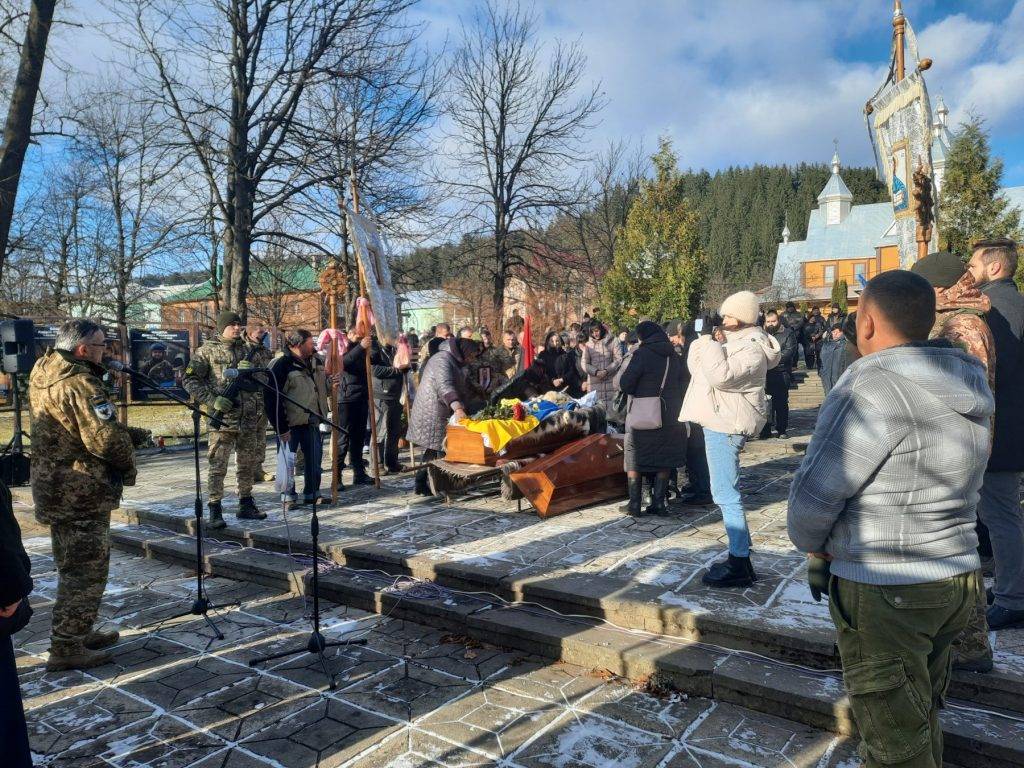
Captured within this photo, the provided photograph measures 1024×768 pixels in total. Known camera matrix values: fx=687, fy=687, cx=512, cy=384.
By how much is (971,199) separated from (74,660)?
21.5 metres

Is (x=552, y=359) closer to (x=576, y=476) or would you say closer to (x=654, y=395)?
(x=576, y=476)

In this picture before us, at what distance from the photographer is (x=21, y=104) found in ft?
37.9

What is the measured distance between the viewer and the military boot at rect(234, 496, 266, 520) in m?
7.20

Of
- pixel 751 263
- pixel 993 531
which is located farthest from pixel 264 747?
pixel 751 263

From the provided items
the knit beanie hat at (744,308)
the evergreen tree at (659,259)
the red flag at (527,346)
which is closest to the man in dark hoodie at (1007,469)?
the knit beanie hat at (744,308)

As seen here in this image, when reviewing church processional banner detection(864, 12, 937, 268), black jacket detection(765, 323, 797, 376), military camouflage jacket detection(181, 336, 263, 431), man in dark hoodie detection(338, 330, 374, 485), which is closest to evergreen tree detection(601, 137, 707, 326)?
black jacket detection(765, 323, 797, 376)

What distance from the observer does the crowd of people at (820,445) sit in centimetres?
208

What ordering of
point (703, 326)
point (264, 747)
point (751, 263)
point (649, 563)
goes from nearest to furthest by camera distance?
point (264, 747) < point (649, 563) < point (703, 326) < point (751, 263)

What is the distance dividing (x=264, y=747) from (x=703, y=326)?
15.6 feet

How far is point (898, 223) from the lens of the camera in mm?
6156

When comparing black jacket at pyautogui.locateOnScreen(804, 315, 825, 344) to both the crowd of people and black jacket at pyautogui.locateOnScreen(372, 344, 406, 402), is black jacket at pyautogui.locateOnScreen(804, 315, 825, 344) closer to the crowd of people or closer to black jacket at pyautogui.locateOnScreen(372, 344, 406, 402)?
the crowd of people

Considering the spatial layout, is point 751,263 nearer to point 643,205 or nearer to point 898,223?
point 643,205

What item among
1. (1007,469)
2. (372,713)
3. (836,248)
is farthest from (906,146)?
(836,248)

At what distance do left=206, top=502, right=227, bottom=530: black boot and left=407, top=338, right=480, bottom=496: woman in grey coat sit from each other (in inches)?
83.3
